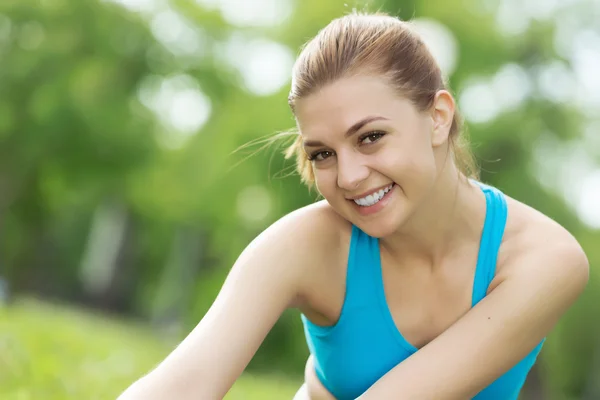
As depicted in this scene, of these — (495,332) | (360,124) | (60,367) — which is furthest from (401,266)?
(60,367)

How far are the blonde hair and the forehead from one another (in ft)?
0.09

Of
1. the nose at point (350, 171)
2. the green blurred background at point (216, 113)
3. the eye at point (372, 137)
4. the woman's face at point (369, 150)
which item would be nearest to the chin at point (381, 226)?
the woman's face at point (369, 150)

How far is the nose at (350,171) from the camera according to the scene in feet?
8.22

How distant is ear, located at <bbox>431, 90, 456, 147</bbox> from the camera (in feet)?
9.00

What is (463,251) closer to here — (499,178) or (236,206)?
(499,178)

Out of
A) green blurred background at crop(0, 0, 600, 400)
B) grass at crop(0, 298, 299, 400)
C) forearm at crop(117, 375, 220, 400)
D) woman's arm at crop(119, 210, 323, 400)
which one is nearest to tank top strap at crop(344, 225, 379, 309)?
woman's arm at crop(119, 210, 323, 400)

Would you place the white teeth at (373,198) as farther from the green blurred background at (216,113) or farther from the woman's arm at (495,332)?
the green blurred background at (216,113)

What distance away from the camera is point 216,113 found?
18938mm

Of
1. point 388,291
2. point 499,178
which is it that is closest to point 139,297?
point 499,178

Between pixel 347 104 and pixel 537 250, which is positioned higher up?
pixel 347 104

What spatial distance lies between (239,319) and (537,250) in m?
1.05

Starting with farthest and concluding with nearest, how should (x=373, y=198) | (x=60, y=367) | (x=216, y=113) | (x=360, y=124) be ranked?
1. (x=216, y=113)
2. (x=60, y=367)
3. (x=373, y=198)
4. (x=360, y=124)

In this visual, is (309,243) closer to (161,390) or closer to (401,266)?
(401,266)

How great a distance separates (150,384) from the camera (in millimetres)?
2352
